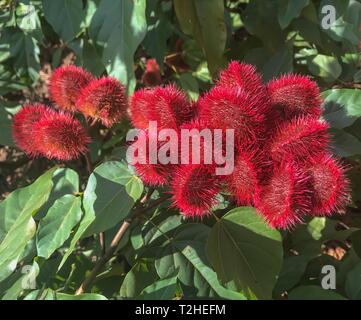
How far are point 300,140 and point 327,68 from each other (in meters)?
0.79

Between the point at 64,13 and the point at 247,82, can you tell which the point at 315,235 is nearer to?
the point at 247,82

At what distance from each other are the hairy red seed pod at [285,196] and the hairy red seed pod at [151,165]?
8.1 inches

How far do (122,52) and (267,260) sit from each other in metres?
0.74

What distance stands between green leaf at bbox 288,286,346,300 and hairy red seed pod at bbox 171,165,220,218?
0.39 m

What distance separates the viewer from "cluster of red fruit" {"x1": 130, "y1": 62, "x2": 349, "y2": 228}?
3.60 feet

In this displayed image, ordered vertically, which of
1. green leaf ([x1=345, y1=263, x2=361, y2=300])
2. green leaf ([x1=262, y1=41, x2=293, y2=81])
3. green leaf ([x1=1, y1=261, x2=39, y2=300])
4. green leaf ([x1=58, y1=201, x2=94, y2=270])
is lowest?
green leaf ([x1=1, y1=261, x2=39, y2=300])

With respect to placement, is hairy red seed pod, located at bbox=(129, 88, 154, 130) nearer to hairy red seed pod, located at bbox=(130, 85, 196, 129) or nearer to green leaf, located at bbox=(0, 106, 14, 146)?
hairy red seed pod, located at bbox=(130, 85, 196, 129)

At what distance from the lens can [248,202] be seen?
3.85ft

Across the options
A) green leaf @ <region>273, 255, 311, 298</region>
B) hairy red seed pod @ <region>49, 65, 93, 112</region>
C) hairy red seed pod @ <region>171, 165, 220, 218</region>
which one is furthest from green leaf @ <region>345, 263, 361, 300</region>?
hairy red seed pod @ <region>49, 65, 93, 112</region>

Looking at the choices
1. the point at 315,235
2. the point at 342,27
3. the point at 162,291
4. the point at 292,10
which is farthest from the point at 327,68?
→ the point at 162,291

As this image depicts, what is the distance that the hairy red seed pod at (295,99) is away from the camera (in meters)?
1.22

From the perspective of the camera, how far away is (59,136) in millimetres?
1331

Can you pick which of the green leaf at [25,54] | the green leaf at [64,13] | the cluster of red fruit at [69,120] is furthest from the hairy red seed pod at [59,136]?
the green leaf at [25,54]
